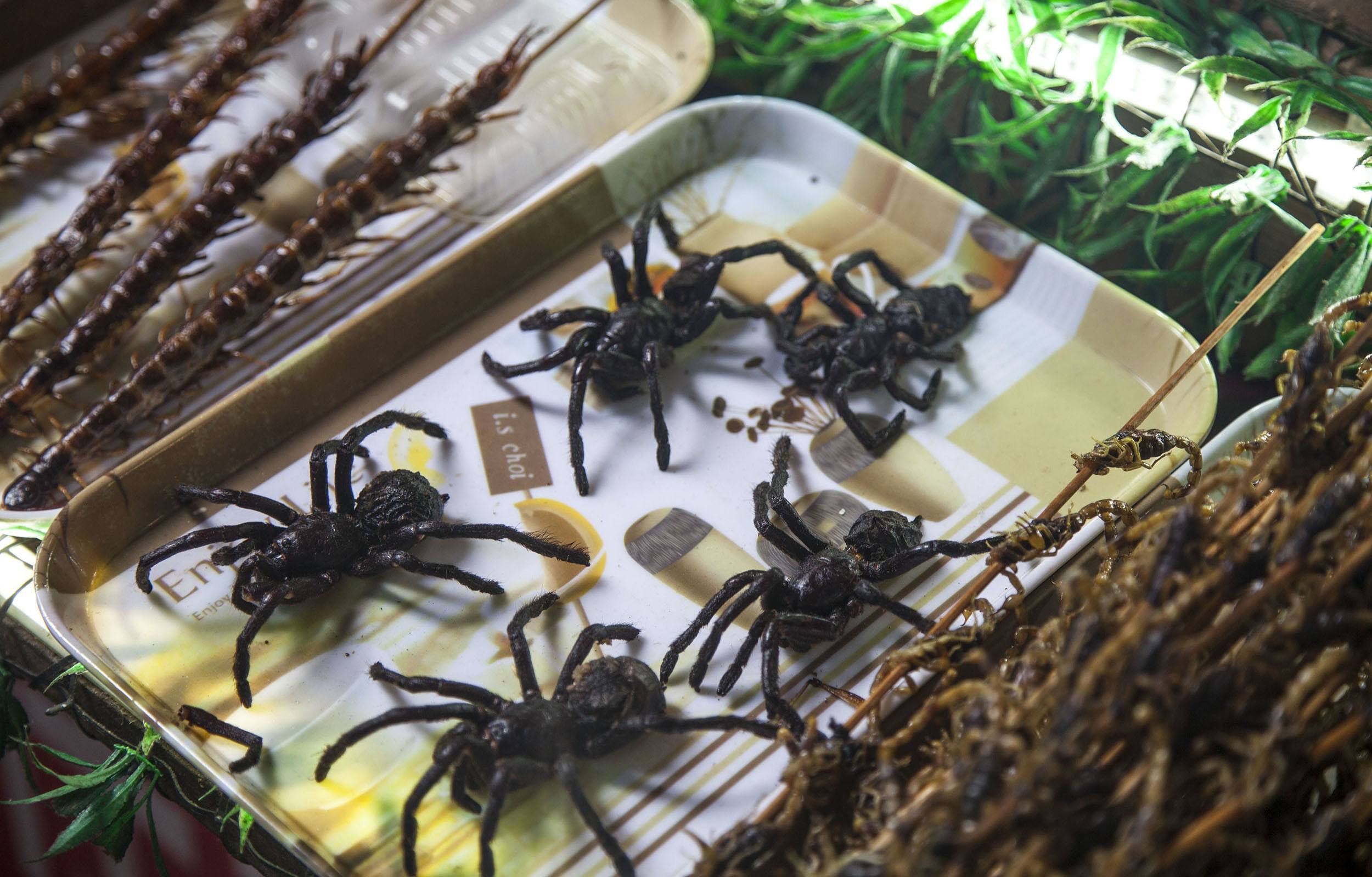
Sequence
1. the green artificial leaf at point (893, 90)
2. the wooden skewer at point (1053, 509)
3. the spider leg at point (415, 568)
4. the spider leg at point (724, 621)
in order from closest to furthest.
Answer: the wooden skewer at point (1053, 509) < the spider leg at point (724, 621) < the spider leg at point (415, 568) < the green artificial leaf at point (893, 90)

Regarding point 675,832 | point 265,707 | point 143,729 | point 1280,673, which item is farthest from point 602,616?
point 1280,673

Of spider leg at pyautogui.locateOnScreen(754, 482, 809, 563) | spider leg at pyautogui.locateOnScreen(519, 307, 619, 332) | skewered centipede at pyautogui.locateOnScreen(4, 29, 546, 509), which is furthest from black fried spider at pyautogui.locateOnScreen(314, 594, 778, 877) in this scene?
skewered centipede at pyautogui.locateOnScreen(4, 29, 546, 509)

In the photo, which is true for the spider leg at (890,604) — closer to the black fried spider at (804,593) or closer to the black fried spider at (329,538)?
the black fried spider at (804,593)

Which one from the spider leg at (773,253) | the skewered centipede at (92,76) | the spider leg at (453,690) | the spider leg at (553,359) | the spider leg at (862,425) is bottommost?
the spider leg at (453,690)

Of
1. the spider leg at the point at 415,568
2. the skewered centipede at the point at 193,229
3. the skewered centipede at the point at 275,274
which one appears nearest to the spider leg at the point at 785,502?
the spider leg at the point at 415,568

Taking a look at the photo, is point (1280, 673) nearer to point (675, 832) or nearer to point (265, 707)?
point (675, 832)

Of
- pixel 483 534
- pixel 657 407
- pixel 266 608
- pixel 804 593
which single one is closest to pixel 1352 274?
pixel 804 593

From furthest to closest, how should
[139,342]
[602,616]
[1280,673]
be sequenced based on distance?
[139,342], [602,616], [1280,673]
